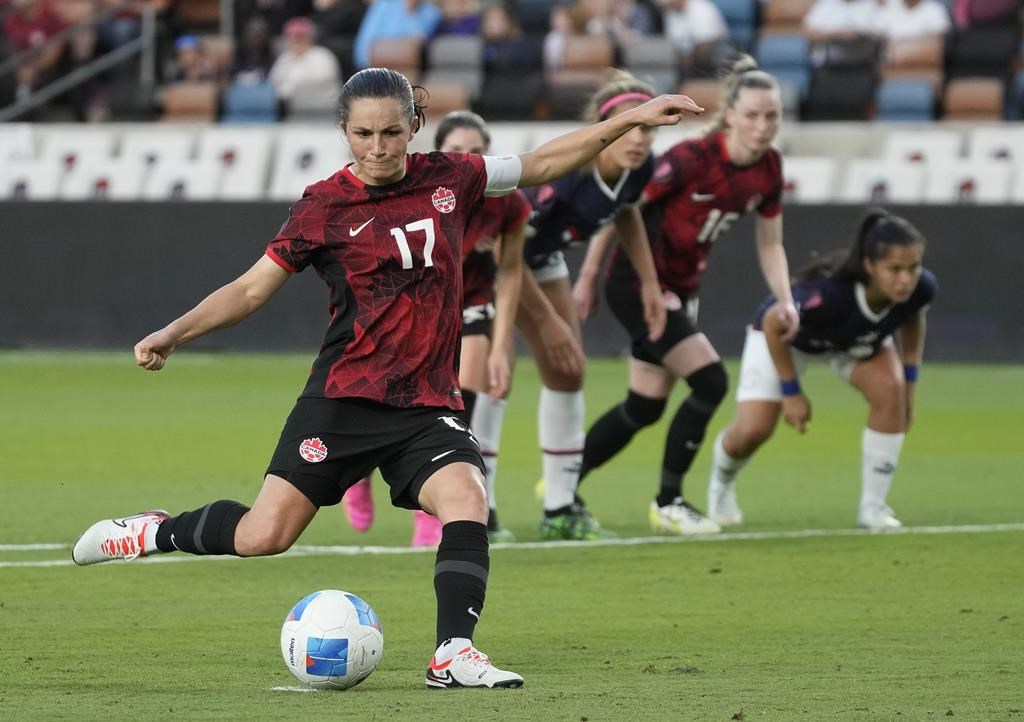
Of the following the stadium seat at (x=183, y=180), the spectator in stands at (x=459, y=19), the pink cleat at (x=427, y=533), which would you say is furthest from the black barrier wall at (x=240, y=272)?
the pink cleat at (x=427, y=533)

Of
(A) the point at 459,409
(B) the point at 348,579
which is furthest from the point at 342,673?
(B) the point at 348,579

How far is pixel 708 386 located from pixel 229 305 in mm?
3759

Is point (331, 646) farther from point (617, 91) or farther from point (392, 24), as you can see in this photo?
point (392, 24)

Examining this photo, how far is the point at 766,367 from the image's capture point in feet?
28.8

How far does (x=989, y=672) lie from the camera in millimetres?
5227

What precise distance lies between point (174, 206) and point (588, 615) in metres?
11.9

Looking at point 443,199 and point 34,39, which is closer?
point 443,199

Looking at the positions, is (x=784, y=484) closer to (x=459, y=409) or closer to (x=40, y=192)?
(x=459, y=409)

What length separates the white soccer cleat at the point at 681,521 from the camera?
28.0 feet

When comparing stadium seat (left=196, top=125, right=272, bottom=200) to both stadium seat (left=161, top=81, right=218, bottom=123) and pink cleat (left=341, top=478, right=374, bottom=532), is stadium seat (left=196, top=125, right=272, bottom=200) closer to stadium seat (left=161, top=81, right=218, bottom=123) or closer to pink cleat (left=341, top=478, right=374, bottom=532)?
stadium seat (left=161, top=81, right=218, bottom=123)

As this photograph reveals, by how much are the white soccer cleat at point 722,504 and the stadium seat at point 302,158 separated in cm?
1017

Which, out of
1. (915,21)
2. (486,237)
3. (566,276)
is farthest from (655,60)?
(486,237)

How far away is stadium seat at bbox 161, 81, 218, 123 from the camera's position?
1988cm

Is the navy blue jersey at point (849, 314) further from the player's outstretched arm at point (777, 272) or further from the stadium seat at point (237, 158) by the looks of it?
the stadium seat at point (237, 158)
